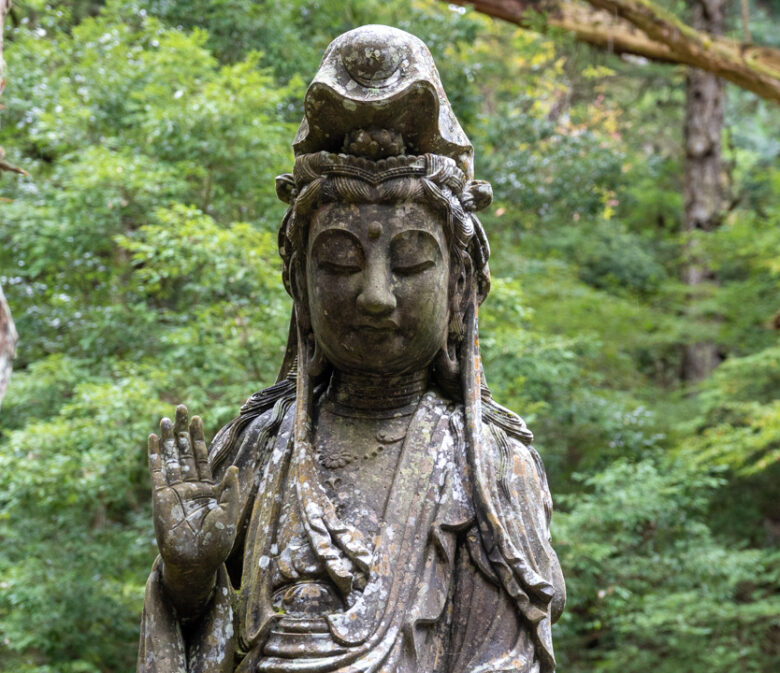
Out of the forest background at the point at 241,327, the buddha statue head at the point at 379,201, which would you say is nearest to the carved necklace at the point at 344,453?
the buddha statue head at the point at 379,201

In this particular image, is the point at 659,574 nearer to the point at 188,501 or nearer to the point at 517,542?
the point at 517,542

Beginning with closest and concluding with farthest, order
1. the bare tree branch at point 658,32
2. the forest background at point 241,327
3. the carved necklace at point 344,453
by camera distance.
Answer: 1. the carved necklace at point 344,453
2. the forest background at point 241,327
3. the bare tree branch at point 658,32

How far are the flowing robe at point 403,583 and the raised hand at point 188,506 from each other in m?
0.17

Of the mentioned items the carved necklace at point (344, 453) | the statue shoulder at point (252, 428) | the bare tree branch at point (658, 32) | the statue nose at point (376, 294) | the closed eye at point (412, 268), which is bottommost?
the carved necklace at point (344, 453)

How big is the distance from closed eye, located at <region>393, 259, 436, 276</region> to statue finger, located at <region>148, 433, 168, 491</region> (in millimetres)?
1024

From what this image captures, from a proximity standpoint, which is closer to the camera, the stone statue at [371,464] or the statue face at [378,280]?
the stone statue at [371,464]

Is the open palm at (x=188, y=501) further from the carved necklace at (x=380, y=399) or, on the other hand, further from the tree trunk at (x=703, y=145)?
the tree trunk at (x=703, y=145)

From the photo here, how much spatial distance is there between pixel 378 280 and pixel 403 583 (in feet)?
3.40

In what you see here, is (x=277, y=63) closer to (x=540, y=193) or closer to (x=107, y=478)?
(x=540, y=193)

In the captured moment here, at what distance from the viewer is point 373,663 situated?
348 cm

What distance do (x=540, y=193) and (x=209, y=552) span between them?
9.70 m

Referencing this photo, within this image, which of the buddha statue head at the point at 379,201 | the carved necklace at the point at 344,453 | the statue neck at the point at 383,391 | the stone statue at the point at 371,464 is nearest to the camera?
the stone statue at the point at 371,464

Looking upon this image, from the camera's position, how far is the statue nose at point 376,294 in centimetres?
381

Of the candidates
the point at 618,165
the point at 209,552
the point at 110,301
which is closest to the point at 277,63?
the point at 110,301
